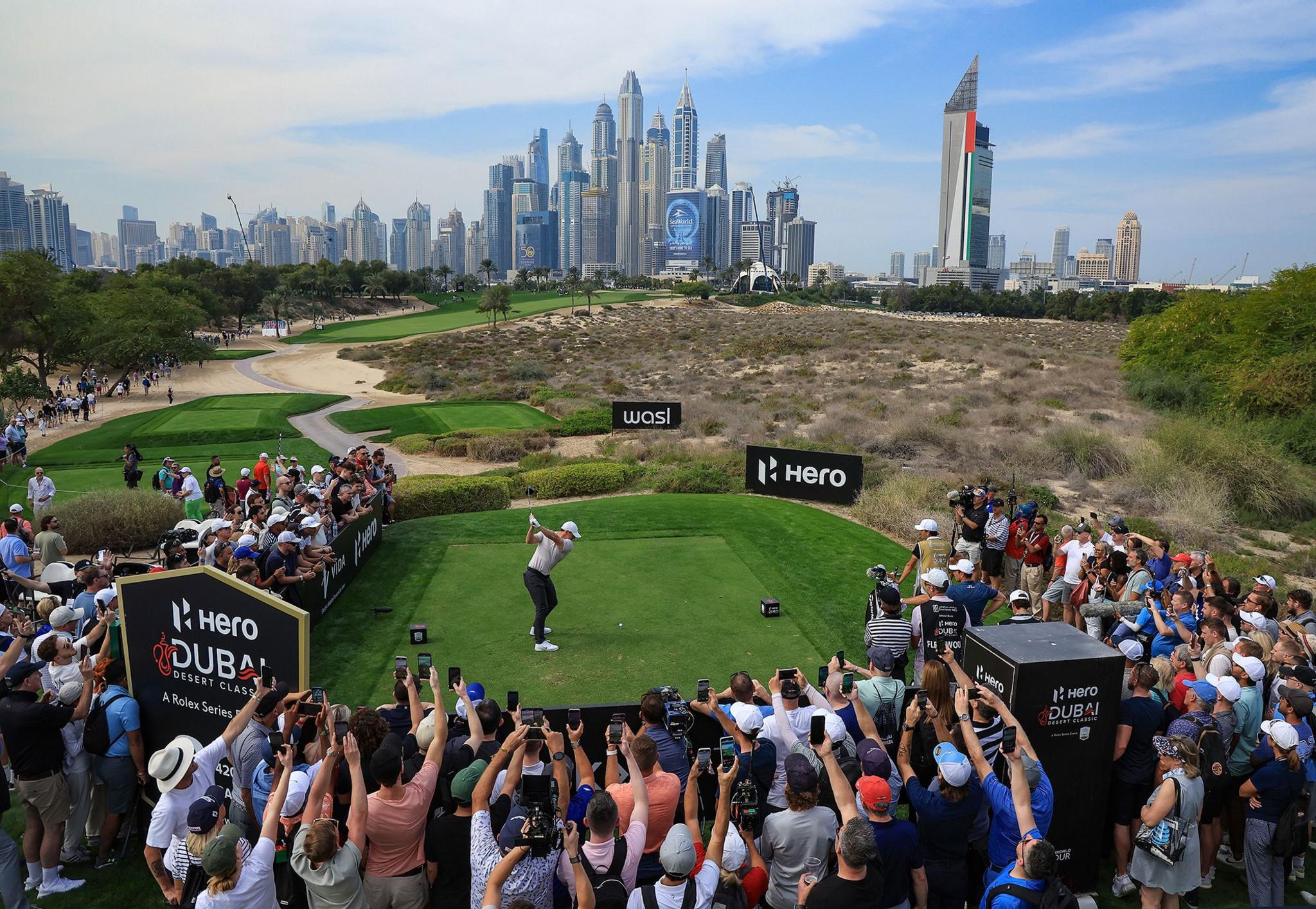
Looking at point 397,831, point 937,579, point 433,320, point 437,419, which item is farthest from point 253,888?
point 433,320

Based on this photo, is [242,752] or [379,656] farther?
[379,656]

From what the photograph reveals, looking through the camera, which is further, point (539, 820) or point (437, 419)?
point (437, 419)

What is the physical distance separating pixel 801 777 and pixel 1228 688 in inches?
157

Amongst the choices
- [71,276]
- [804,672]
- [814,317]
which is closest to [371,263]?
[71,276]

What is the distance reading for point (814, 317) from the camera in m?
95.9

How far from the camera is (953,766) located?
520cm

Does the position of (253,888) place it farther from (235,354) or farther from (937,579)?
(235,354)

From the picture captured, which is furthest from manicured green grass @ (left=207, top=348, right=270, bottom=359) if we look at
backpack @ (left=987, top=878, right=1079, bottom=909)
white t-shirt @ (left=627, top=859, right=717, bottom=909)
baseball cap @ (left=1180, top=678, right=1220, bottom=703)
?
backpack @ (left=987, top=878, right=1079, bottom=909)

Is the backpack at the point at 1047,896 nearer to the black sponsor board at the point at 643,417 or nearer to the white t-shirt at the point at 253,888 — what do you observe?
the white t-shirt at the point at 253,888

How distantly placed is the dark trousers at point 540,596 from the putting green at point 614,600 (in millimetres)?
316

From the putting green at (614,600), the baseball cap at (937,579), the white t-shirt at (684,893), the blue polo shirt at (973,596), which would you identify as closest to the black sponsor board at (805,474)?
the putting green at (614,600)

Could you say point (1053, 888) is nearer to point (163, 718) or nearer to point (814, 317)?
point (163, 718)

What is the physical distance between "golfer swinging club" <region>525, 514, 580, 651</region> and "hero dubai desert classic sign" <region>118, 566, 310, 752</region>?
3.69m

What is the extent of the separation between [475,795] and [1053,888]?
3201 mm
